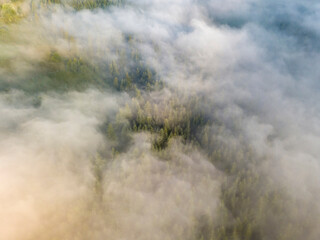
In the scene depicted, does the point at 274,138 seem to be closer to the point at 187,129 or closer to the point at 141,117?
the point at 187,129

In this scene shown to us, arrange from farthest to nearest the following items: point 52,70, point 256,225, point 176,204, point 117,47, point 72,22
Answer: point 117,47 → point 72,22 → point 52,70 → point 176,204 → point 256,225

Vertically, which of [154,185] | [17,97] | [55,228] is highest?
[17,97]

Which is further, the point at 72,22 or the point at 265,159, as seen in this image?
the point at 72,22

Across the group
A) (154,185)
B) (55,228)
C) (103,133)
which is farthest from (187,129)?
(55,228)

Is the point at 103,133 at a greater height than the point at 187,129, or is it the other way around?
the point at 187,129

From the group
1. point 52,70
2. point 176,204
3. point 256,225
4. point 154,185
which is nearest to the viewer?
point 256,225

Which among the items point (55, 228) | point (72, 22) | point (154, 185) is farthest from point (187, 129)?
point (72, 22)
